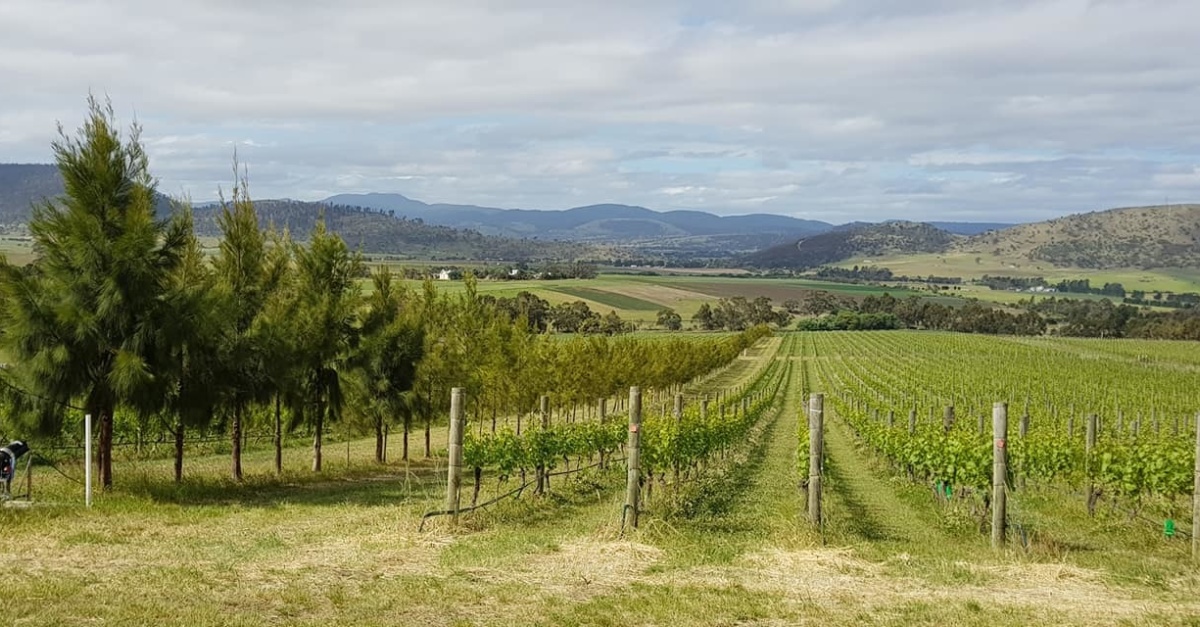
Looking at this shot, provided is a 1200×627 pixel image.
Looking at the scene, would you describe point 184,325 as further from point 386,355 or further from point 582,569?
point 582,569

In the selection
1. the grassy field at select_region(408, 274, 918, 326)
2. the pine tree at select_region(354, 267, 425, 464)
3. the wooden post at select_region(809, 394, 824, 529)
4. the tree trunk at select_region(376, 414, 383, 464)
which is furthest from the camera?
the grassy field at select_region(408, 274, 918, 326)

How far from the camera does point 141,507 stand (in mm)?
14242

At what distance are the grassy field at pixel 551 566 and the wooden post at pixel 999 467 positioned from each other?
0.44 m

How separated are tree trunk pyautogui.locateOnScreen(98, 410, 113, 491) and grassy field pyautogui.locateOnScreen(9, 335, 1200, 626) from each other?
40 cm

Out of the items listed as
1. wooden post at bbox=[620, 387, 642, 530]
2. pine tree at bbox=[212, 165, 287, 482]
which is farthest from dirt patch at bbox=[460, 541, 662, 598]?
pine tree at bbox=[212, 165, 287, 482]

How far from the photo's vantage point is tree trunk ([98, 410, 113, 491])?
15.7 meters

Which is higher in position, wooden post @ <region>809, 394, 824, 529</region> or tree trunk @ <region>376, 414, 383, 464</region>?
wooden post @ <region>809, 394, 824, 529</region>

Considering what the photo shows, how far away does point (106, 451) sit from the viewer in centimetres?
1580

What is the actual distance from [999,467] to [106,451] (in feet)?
45.3

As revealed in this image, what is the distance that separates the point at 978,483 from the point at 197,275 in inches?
591

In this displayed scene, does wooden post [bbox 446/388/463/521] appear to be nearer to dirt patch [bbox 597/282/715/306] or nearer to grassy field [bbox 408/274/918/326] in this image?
grassy field [bbox 408/274/918/326]

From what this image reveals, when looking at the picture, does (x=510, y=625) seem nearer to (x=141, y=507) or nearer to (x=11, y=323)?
(x=141, y=507)

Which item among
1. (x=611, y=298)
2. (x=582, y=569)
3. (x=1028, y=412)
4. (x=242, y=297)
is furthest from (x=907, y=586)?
(x=611, y=298)

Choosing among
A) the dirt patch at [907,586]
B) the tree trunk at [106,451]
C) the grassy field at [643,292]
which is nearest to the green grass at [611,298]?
the grassy field at [643,292]
